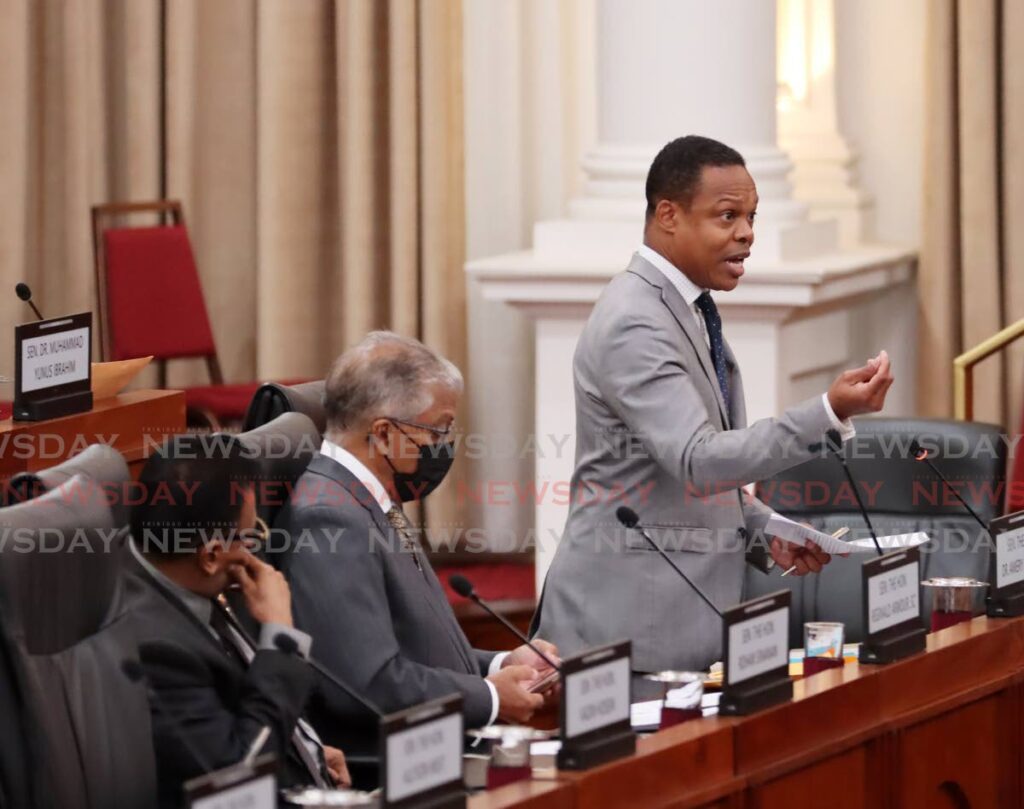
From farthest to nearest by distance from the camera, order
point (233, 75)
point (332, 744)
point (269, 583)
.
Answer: point (233, 75)
point (332, 744)
point (269, 583)

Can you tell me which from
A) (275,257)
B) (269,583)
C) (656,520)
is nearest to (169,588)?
(269,583)

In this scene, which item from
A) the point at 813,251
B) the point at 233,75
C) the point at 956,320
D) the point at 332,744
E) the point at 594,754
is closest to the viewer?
the point at 594,754

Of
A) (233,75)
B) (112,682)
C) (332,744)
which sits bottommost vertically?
(332,744)

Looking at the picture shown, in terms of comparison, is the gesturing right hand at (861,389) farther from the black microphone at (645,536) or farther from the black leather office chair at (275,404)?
the black leather office chair at (275,404)

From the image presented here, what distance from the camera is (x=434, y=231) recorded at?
583 centimetres

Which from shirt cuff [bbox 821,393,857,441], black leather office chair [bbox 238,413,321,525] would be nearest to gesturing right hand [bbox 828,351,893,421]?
shirt cuff [bbox 821,393,857,441]

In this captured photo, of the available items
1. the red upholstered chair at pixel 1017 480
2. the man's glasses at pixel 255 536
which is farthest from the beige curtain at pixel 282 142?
the man's glasses at pixel 255 536

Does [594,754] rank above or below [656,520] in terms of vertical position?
below

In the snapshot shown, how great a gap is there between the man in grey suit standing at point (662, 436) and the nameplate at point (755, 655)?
0.30m

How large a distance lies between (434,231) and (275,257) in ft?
1.69

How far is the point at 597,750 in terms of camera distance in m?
2.20

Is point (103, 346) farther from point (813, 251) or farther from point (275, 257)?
point (813, 251)

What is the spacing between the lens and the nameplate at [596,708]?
2158 mm

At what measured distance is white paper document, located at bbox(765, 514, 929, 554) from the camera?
2766mm
